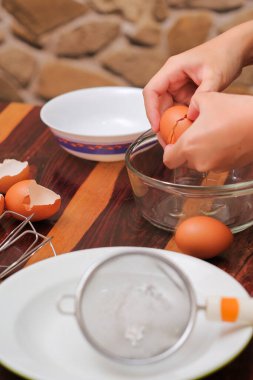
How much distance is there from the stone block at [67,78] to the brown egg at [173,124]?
1434 mm

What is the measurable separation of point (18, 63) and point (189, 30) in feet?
2.29

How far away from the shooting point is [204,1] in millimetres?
2139

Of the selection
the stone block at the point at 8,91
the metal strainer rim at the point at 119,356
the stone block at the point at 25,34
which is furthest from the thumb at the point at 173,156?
the stone block at the point at 8,91

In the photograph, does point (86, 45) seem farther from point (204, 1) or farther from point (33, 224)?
point (33, 224)

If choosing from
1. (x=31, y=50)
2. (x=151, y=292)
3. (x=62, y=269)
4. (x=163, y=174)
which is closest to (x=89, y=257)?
(x=62, y=269)

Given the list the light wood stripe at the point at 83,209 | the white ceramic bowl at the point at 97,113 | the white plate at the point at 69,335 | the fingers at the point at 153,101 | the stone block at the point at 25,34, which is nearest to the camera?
the white plate at the point at 69,335

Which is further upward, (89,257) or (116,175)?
(89,257)

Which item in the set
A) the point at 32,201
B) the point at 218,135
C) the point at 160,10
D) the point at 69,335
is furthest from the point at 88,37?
the point at 69,335

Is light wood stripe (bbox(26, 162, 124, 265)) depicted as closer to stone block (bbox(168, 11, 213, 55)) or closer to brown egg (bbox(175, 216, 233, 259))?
brown egg (bbox(175, 216, 233, 259))

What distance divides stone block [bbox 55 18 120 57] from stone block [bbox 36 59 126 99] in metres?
0.05

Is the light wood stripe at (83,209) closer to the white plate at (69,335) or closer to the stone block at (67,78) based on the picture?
the white plate at (69,335)

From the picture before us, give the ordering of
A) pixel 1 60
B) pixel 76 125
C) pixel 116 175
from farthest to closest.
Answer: pixel 1 60 < pixel 76 125 < pixel 116 175

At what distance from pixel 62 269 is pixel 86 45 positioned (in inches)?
67.1

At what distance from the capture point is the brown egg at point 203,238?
861 mm
